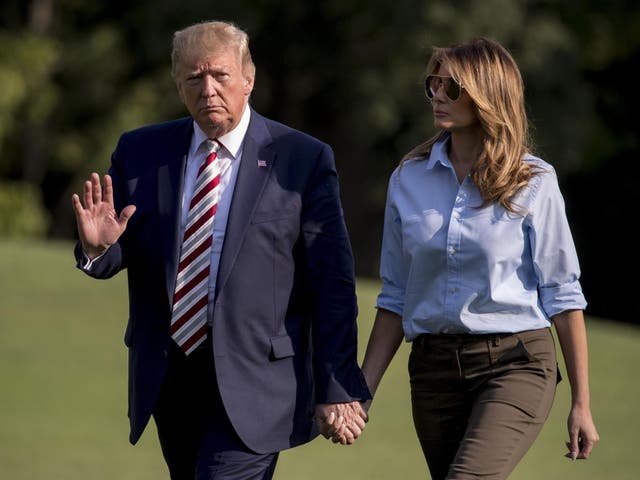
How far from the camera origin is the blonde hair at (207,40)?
4543 mm

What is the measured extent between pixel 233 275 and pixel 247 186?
31 cm

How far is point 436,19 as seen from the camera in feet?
84.0

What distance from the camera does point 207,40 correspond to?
14.9 ft

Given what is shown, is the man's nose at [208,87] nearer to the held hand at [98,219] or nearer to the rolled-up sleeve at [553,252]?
the held hand at [98,219]

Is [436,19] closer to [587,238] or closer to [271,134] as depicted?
[587,238]

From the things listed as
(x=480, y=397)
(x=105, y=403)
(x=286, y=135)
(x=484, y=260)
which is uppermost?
(x=286, y=135)

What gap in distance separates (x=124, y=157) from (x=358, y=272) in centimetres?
2515

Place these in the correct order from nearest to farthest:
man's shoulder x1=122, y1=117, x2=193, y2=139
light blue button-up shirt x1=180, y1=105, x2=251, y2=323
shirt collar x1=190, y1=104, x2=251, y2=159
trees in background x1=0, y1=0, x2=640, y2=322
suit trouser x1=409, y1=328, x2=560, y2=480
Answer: suit trouser x1=409, y1=328, x2=560, y2=480
light blue button-up shirt x1=180, y1=105, x2=251, y2=323
shirt collar x1=190, y1=104, x2=251, y2=159
man's shoulder x1=122, y1=117, x2=193, y2=139
trees in background x1=0, y1=0, x2=640, y2=322

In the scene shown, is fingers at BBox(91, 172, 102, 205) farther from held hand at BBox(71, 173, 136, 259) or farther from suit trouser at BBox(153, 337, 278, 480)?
suit trouser at BBox(153, 337, 278, 480)

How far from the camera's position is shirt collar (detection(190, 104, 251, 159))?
467 cm

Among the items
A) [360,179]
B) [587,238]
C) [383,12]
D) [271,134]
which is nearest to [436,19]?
[383,12]

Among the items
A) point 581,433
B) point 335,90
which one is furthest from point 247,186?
point 335,90

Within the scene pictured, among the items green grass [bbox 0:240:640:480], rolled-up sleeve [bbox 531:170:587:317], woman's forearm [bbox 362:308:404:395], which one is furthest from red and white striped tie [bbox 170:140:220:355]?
green grass [bbox 0:240:640:480]

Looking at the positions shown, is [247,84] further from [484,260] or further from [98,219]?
[484,260]
